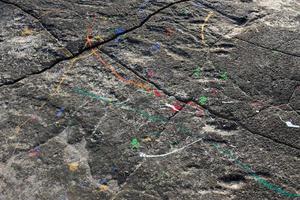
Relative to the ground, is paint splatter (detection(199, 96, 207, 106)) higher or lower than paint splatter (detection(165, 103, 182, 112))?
higher

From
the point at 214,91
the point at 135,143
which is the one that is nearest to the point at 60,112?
the point at 135,143

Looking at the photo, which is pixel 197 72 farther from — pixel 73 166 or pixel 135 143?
pixel 73 166

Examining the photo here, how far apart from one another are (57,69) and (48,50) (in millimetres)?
161

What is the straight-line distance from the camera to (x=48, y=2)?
2822mm

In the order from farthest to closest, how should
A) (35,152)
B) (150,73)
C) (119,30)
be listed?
(119,30), (150,73), (35,152)

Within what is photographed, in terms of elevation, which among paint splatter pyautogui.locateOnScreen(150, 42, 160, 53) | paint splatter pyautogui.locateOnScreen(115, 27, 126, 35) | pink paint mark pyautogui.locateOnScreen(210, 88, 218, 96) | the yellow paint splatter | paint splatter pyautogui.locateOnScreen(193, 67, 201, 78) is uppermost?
paint splatter pyautogui.locateOnScreen(115, 27, 126, 35)

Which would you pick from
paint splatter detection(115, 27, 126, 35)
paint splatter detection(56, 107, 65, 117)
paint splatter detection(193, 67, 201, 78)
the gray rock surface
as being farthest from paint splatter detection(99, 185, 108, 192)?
paint splatter detection(115, 27, 126, 35)

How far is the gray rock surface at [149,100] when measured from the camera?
74.9 inches

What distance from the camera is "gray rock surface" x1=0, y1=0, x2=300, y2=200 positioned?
1902mm

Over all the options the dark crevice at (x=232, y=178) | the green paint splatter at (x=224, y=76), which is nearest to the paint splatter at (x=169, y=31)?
the green paint splatter at (x=224, y=76)

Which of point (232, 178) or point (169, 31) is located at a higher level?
point (169, 31)

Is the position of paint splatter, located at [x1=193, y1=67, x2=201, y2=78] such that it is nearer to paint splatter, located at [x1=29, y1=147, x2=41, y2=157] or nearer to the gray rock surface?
the gray rock surface

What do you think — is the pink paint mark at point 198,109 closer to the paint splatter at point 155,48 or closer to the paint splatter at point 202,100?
the paint splatter at point 202,100

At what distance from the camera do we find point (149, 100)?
2.24 m
